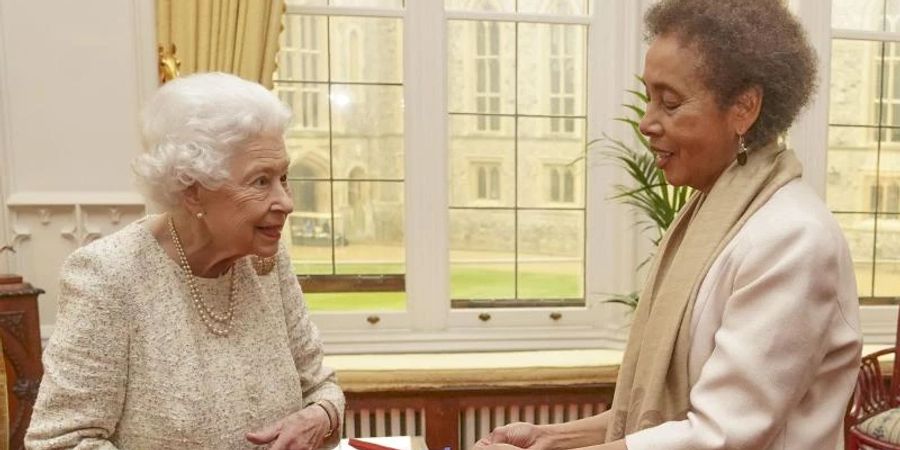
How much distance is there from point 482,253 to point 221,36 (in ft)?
5.27

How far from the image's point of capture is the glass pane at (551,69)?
3451 mm

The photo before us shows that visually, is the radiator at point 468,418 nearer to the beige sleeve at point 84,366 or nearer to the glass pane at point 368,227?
the glass pane at point 368,227

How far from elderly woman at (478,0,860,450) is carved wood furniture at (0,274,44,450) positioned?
93.7 inches

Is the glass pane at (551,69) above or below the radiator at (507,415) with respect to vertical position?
above

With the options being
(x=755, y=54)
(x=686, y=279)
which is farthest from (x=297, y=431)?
(x=755, y=54)

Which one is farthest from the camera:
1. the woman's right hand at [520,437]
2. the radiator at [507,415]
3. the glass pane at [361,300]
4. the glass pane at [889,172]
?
the glass pane at [889,172]

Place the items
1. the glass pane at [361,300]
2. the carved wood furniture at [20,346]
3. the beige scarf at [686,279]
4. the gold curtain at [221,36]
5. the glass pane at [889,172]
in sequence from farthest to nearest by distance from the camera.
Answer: the glass pane at [889,172]
the glass pane at [361,300]
the gold curtain at [221,36]
the carved wood furniture at [20,346]
the beige scarf at [686,279]

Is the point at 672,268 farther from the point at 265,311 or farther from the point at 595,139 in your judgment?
the point at 595,139

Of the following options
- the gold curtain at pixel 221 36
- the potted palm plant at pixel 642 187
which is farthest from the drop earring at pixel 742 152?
the gold curtain at pixel 221 36

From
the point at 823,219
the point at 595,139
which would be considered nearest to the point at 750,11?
the point at 823,219

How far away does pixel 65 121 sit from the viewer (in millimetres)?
2971

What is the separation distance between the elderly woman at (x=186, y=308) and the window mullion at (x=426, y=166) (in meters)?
A: 1.93

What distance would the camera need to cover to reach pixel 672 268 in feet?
4.07

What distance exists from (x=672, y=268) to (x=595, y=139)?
7.43ft
